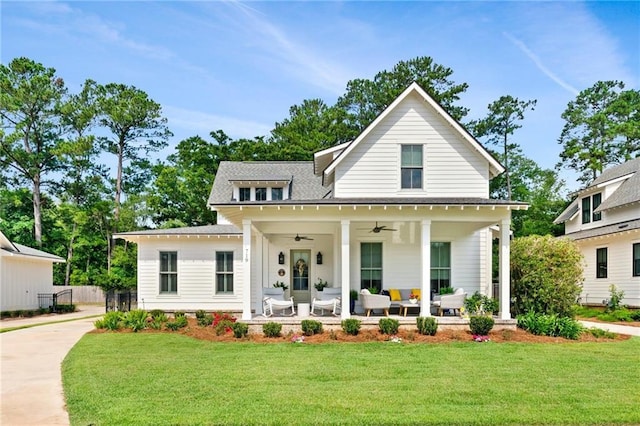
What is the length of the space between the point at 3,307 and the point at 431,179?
19838mm

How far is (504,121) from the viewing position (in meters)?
42.9

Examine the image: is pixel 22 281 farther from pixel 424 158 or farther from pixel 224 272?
pixel 424 158

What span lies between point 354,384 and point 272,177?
52.9 feet

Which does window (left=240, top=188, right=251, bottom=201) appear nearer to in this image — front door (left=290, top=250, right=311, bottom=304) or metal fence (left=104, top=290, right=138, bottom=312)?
front door (left=290, top=250, right=311, bottom=304)

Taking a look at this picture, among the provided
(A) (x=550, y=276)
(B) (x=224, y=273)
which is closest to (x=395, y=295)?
(A) (x=550, y=276)

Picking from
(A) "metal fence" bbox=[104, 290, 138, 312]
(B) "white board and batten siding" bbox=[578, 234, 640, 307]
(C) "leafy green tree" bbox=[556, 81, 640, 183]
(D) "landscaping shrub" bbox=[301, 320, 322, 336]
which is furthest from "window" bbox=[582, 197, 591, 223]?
(A) "metal fence" bbox=[104, 290, 138, 312]

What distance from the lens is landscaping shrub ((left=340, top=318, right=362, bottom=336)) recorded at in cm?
1336

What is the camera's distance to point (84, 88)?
41.0 meters

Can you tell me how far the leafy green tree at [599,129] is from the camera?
130ft

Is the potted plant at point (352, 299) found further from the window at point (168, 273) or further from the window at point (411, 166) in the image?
the window at point (168, 273)

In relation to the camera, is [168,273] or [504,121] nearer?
[168,273]

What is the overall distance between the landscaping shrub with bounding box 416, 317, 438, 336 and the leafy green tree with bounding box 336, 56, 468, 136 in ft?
84.5

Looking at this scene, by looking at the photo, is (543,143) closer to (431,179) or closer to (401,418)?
(431,179)

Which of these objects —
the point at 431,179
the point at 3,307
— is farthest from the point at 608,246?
the point at 3,307
